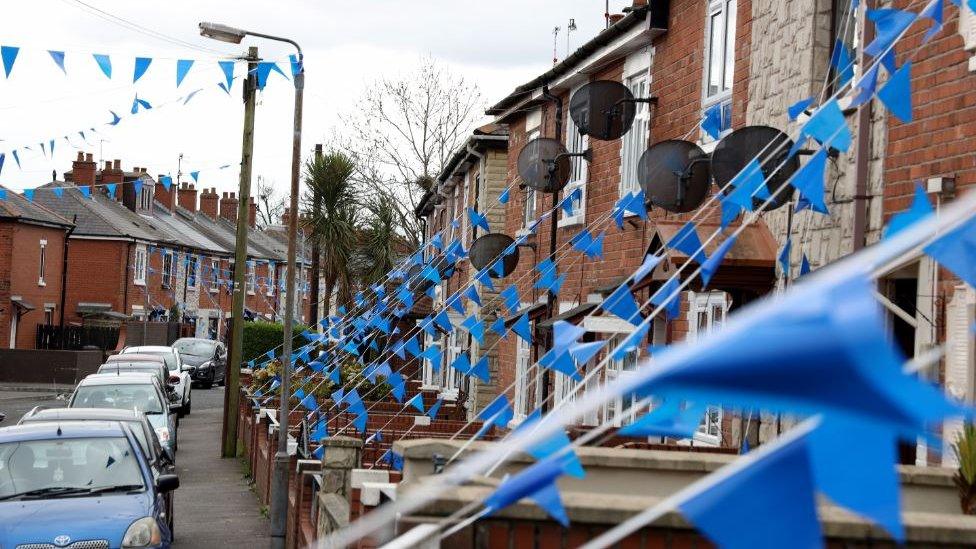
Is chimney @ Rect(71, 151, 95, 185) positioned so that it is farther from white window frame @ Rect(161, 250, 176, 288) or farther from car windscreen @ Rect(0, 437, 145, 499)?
car windscreen @ Rect(0, 437, 145, 499)

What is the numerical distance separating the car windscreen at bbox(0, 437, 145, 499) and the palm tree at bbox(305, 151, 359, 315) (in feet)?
94.6

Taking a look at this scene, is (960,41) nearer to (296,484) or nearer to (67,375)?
(296,484)

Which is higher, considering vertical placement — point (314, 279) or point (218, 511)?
point (314, 279)

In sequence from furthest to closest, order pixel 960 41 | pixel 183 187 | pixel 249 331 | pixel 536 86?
1. pixel 183 187
2. pixel 249 331
3. pixel 536 86
4. pixel 960 41

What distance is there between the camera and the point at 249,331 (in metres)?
51.9

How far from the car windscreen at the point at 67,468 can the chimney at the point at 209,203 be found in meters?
68.7

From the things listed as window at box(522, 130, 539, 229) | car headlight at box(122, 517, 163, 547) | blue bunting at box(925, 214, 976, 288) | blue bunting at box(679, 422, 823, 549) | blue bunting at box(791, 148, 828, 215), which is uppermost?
window at box(522, 130, 539, 229)

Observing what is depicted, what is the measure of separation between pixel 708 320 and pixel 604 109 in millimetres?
2927

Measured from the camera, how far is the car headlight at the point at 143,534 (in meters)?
9.86

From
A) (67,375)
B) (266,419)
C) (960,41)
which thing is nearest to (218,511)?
(266,419)

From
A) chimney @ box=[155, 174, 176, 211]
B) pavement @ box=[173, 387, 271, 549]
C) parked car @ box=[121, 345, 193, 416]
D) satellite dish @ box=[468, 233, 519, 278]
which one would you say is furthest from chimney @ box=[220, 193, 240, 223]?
satellite dish @ box=[468, 233, 519, 278]

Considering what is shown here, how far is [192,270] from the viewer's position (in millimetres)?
64812

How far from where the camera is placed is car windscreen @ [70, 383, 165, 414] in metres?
19.3

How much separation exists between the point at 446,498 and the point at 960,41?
481cm
